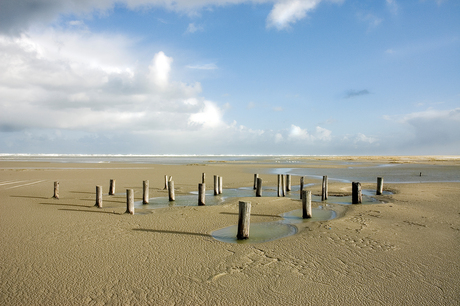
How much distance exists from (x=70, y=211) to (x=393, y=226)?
1315 cm

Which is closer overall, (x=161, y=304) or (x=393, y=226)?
(x=161, y=304)

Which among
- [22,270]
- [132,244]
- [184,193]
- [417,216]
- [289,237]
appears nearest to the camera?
[22,270]

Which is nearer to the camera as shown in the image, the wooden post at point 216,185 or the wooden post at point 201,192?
the wooden post at point 201,192

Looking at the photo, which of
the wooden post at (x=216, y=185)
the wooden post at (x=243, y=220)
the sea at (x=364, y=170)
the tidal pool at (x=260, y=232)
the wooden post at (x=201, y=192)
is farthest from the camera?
the sea at (x=364, y=170)

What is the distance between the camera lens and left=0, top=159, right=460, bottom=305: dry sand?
5016 mm

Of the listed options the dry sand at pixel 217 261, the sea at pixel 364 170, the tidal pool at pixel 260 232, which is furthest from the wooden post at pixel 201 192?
the sea at pixel 364 170

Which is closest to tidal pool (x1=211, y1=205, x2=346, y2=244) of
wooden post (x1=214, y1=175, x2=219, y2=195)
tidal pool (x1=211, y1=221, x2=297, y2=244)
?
tidal pool (x1=211, y1=221, x2=297, y2=244)

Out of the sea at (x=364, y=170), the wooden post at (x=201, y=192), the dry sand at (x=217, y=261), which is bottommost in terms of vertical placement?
the dry sand at (x=217, y=261)

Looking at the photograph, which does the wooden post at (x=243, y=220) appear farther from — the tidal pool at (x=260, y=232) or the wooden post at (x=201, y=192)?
the wooden post at (x=201, y=192)

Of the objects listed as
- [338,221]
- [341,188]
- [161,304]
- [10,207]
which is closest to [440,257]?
[338,221]

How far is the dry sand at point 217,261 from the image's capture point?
5.02 m

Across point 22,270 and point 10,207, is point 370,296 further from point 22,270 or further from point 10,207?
point 10,207

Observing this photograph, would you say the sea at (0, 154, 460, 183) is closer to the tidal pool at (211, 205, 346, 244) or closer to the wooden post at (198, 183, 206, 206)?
the tidal pool at (211, 205, 346, 244)

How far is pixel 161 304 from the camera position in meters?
4.73
